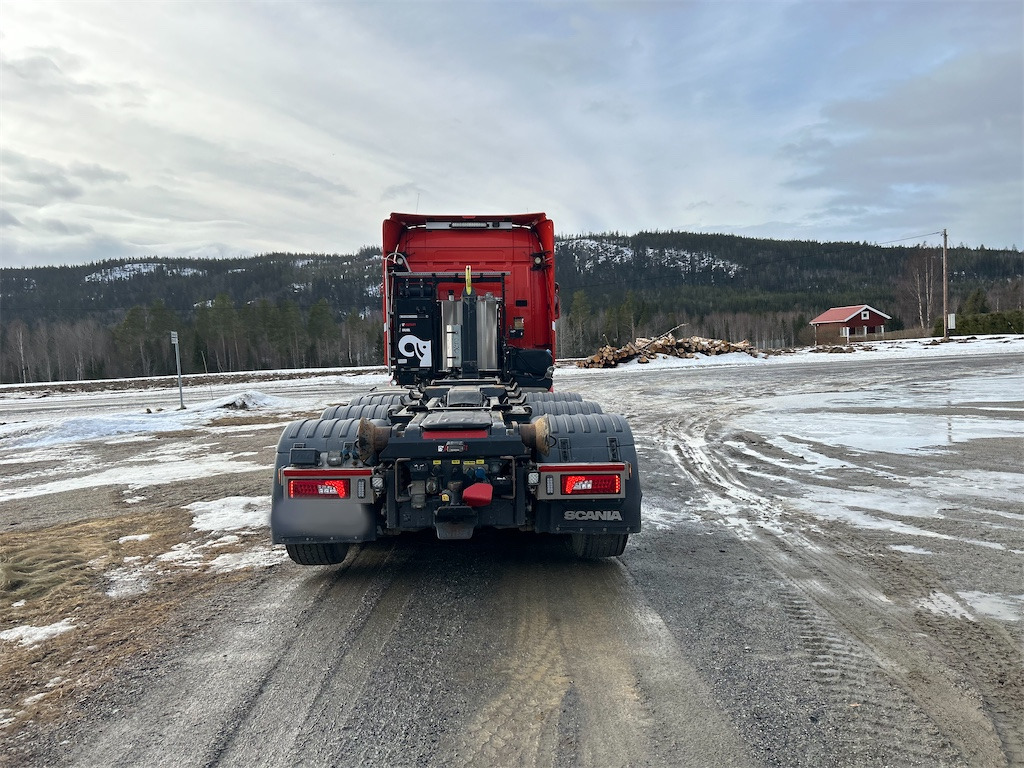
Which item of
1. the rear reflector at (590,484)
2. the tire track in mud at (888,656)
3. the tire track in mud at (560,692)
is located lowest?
the tire track in mud at (888,656)

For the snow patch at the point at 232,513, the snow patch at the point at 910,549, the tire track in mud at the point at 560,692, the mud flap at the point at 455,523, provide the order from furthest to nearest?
the snow patch at the point at 232,513 → the snow patch at the point at 910,549 → the mud flap at the point at 455,523 → the tire track in mud at the point at 560,692

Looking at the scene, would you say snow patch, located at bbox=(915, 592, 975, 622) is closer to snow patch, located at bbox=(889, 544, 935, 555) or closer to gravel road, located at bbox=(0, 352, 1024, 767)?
gravel road, located at bbox=(0, 352, 1024, 767)

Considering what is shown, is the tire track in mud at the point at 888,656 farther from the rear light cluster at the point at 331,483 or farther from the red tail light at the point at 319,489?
the red tail light at the point at 319,489

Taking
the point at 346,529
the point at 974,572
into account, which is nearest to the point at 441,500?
the point at 346,529

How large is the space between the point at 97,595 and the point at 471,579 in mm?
2694

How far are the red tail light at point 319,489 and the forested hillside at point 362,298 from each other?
124 ft

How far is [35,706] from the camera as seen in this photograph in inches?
118

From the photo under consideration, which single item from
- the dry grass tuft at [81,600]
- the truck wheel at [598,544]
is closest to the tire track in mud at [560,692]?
the truck wheel at [598,544]

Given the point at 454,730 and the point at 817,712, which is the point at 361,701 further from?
the point at 817,712

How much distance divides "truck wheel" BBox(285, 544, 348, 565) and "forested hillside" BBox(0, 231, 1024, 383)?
123 ft

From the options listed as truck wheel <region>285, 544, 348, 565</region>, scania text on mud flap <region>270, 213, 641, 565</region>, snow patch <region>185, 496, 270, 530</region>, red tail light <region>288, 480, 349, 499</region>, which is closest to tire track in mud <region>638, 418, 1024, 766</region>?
scania text on mud flap <region>270, 213, 641, 565</region>

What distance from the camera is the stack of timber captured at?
32.0 metres

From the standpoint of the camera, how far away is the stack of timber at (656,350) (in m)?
32.0

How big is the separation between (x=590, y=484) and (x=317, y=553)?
6.81 ft
